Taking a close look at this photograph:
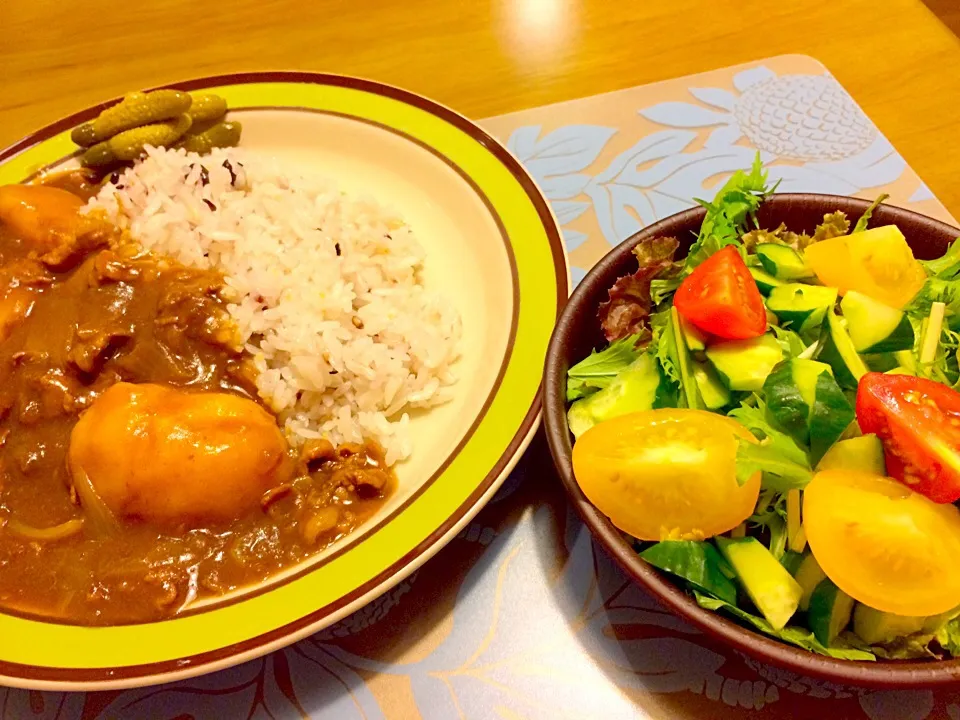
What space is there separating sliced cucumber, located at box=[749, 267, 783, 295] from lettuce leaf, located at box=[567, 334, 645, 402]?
24 centimetres

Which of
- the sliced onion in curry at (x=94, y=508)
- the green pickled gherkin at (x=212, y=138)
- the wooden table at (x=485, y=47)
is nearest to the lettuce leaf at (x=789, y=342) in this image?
the wooden table at (x=485, y=47)

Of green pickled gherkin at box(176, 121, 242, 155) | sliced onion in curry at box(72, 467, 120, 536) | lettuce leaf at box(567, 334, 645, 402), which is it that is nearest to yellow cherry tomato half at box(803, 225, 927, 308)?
lettuce leaf at box(567, 334, 645, 402)

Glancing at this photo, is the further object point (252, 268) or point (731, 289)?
point (252, 268)

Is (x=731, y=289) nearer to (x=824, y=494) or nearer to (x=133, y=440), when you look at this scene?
(x=824, y=494)

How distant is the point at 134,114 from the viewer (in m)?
2.34

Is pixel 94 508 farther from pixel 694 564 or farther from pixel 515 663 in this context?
pixel 694 564

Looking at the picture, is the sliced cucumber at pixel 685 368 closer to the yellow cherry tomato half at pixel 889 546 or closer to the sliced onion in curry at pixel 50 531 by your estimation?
the yellow cherry tomato half at pixel 889 546

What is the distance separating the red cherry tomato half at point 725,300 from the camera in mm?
1271

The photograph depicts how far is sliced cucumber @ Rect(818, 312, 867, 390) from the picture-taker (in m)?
1.22

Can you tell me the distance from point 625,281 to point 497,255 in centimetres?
57

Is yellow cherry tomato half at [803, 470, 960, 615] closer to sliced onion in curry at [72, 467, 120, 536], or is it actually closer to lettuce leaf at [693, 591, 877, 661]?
lettuce leaf at [693, 591, 877, 661]

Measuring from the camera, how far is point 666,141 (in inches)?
91.7

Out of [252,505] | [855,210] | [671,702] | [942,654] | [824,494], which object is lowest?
[671,702]

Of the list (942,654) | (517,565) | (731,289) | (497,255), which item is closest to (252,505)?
(517,565)
